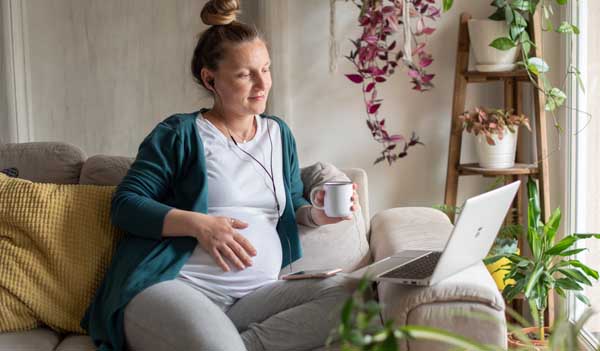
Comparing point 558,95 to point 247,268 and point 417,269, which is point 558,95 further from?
point 247,268

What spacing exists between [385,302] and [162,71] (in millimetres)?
1857

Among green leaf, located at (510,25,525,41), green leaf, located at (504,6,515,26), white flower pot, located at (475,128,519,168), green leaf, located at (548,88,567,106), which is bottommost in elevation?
white flower pot, located at (475,128,519,168)

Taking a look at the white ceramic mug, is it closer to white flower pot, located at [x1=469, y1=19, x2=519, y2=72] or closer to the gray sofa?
the gray sofa

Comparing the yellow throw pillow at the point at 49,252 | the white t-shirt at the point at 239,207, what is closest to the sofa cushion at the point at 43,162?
the yellow throw pillow at the point at 49,252

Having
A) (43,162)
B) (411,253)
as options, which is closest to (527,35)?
(411,253)

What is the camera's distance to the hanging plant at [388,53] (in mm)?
2971

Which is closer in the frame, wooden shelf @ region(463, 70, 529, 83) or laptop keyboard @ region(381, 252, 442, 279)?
laptop keyboard @ region(381, 252, 442, 279)

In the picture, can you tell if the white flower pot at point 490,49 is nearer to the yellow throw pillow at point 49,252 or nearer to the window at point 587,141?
the window at point 587,141

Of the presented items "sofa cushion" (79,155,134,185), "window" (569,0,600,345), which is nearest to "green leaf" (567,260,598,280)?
"window" (569,0,600,345)

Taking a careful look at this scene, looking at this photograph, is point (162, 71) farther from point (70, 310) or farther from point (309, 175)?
point (70, 310)

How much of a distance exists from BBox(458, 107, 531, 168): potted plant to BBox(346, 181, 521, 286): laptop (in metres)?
1.00

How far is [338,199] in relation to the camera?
6.52ft

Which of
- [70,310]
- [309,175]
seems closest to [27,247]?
[70,310]

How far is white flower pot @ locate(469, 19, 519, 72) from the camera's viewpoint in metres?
2.89
